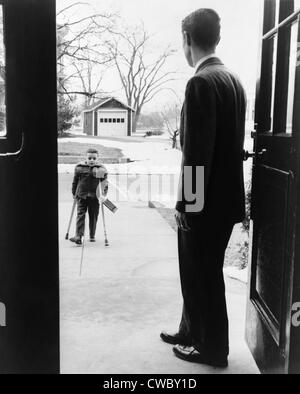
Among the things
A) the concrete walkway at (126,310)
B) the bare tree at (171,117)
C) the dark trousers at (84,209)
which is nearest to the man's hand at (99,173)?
the dark trousers at (84,209)

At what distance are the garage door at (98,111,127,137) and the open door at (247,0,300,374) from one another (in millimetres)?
3629

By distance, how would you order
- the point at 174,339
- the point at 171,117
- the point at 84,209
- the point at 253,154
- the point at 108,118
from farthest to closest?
the point at 108,118 → the point at 171,117 → the point at 84,209 → the point at 174,339 → the point at 253,154

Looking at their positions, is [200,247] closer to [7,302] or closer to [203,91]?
[203,91]

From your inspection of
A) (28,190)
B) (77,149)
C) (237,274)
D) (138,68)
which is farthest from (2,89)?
(77,149)

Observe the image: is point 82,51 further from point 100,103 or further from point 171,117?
point 171,117

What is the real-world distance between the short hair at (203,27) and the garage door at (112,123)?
360 centimetres

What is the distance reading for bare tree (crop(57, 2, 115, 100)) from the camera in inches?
310

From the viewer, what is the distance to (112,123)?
6559 mm

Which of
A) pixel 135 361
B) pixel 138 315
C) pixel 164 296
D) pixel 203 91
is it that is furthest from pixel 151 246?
pixel 203 91

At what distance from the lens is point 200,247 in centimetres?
237

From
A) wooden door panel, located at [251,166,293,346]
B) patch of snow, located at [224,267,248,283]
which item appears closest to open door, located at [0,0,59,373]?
wooden door panel, located at [251,166,293,346]

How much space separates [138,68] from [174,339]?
18.0ft

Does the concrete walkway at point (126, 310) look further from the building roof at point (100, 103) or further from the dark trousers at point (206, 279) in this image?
the building roof at point (100, 103)

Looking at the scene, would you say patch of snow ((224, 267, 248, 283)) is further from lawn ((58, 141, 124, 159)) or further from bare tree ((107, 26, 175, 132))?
lawn ((58, 141, 124, 159))
